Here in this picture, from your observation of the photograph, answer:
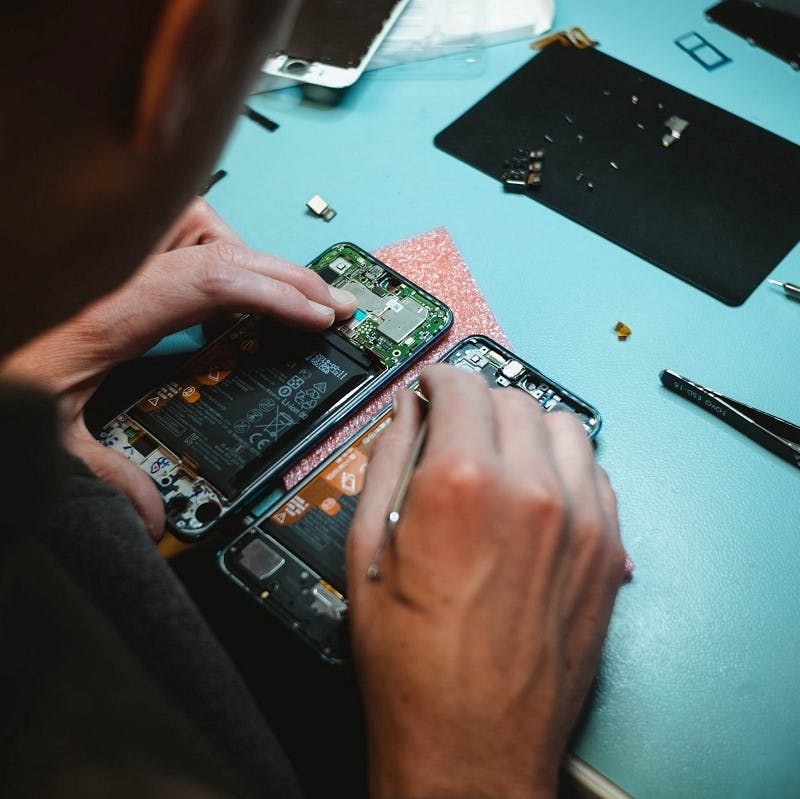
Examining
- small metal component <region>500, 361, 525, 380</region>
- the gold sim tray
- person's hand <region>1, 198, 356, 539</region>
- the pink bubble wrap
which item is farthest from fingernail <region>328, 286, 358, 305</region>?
the gold sim tray

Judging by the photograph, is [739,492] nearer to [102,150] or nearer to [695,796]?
[695,796]

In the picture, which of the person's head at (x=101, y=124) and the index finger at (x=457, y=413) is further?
the index finger at (x=457, y=413)

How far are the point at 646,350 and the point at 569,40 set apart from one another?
2.18 feet

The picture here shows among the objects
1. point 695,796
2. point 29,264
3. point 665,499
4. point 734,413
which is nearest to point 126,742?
point 29,264

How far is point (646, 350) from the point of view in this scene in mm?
1079

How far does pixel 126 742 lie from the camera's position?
50 cm

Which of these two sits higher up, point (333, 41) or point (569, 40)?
point (569, 40)

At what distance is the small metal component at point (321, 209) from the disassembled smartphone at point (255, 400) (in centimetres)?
17

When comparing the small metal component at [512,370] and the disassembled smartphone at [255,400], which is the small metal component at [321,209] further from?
the small metal component at [512,370]

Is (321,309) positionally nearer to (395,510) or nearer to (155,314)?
(155,314)

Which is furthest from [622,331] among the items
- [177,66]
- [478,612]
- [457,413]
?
[177,66]

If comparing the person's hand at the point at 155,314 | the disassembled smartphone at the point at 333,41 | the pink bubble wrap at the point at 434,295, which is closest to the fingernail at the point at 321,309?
the person's hand at the point at 155,314

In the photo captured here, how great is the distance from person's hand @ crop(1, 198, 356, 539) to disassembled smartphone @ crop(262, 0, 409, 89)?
448 millimetres

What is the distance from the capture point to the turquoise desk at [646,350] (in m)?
0.81
